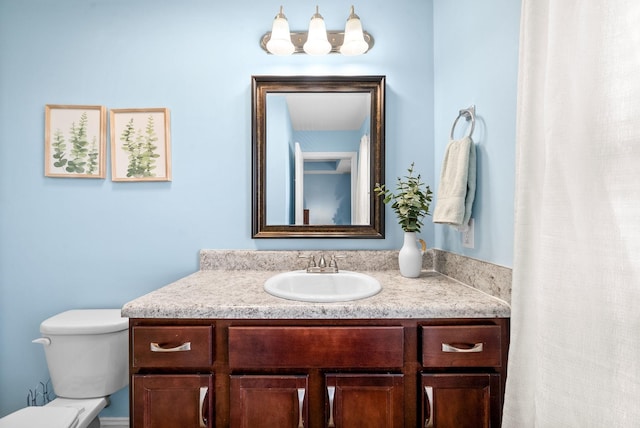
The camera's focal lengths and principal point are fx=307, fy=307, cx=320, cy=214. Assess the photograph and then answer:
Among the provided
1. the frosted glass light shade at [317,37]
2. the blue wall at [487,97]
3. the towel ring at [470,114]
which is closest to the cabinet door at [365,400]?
the blue wall at [487,97]

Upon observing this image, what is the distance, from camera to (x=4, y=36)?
65.6 inches

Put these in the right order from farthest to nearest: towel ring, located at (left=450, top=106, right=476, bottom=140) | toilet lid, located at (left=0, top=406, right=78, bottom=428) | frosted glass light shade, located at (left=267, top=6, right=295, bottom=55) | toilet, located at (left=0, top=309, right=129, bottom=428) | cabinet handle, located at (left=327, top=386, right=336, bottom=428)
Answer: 1. frosted glass light shade, located at (left=267, top=6, right=295, bottom=55)
2. toilet, located at (left=0, top=309, right=129, bottom=428)
3. towel ring, located at (left=450, top=106, right=476, bottom=140)
4. toilet lid, located at (left=0, top=406, right=78, bottom=428)
5. cabinet handle, located at (left=327, top=386, right=336, bottom=428)

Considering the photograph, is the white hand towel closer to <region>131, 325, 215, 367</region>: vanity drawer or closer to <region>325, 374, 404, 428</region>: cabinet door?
<region>325, 374, 404, 428</region>: cabinet door

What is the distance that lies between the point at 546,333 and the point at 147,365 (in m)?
1.19

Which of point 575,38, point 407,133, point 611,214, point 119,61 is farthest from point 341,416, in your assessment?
point 119,61

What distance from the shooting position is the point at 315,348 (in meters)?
1.04

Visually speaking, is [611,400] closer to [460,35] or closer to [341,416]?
[341,416]

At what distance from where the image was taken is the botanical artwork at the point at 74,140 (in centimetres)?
165

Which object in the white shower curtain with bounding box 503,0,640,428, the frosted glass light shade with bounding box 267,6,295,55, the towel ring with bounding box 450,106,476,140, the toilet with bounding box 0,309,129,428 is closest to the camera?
the white shower curtain with bounding box 503,0,640,428

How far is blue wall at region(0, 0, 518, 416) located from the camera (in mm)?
1655

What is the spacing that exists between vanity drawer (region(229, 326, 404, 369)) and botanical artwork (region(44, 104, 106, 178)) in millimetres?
1297

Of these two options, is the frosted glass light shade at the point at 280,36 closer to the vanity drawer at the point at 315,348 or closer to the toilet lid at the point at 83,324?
the vanity drawer at the point at 315,348

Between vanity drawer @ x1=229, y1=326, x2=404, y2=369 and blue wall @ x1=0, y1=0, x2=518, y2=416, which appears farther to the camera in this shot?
blue wall @ x1=0, y1=0, x2=518, y2=416

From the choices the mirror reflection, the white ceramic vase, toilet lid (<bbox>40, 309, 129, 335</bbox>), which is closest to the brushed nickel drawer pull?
the white ceramic vase
